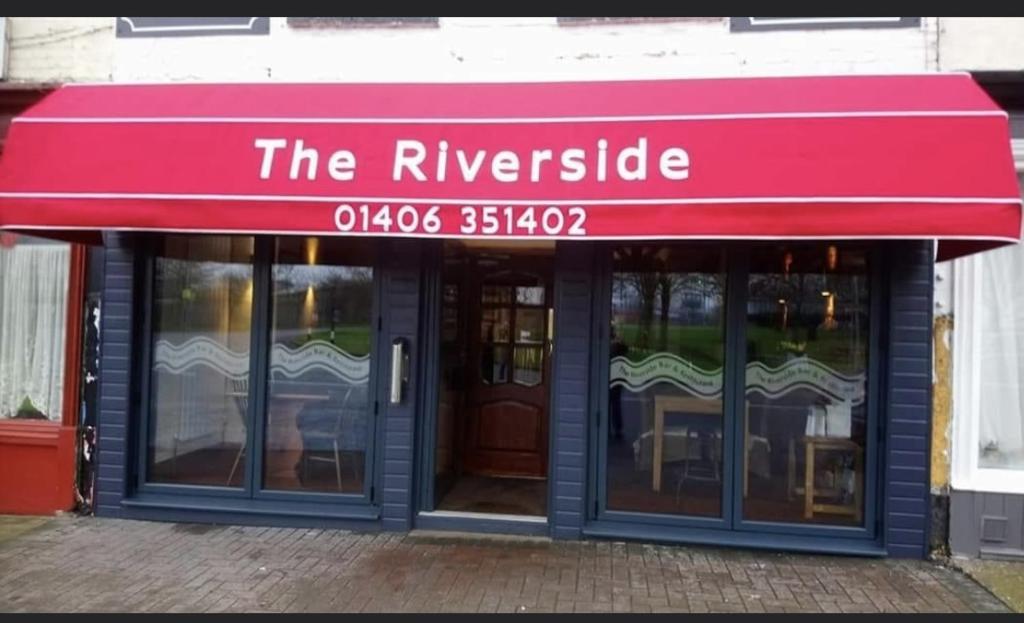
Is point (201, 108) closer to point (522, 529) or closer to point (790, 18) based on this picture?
point (522, 529)

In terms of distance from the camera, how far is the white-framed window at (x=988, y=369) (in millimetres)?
6449

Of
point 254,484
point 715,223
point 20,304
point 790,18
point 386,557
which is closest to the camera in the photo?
point 715,223

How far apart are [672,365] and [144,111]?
4.54 m

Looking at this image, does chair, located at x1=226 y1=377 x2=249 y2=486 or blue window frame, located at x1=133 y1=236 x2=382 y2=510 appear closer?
blue window frame, located at x1=133 y1=236 x2=382 y2=510

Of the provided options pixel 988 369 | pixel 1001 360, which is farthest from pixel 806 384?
pixel 1001 360

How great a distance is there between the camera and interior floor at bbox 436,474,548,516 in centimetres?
718

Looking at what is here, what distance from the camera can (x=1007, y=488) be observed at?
6.39 m

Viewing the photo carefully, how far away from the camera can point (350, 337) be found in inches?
277

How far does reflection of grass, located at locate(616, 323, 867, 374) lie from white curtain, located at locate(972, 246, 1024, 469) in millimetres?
1059

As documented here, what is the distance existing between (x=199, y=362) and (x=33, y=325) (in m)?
1.60

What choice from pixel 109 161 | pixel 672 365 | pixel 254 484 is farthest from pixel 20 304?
pixel 672 365

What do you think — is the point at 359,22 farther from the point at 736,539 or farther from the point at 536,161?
the point at 736,539

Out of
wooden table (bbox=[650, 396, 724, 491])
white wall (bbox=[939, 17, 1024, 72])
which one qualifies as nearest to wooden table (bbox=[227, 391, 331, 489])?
wooden table (bbox=[650, 396, 724, 491])

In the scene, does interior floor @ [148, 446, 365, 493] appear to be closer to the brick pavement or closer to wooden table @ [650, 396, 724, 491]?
the brick pavement
